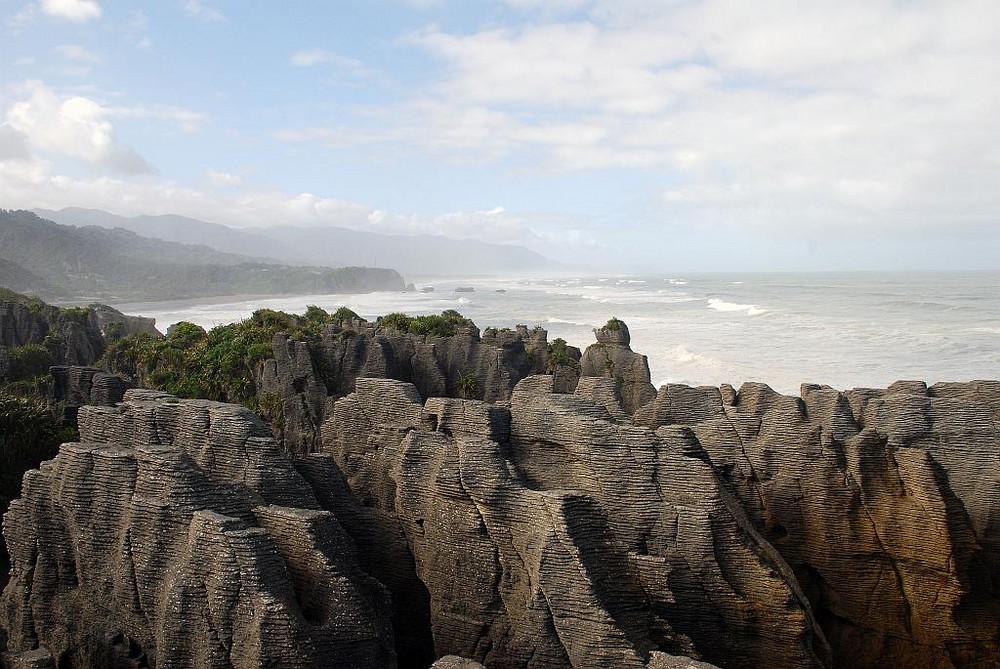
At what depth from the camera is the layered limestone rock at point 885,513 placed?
13039mm

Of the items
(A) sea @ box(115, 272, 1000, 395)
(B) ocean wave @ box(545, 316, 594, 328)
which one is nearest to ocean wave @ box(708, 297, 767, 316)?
(A) sea @ box(115, 272, 1000, 395)

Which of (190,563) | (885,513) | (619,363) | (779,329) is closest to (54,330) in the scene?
(619,363)

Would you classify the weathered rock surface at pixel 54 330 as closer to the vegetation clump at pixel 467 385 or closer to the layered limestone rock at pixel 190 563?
the vegetation clump at pixel 467 385

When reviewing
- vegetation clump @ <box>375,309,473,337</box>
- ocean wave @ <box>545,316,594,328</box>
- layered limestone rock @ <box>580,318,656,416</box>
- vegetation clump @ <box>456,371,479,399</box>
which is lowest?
A: ocean wave @ <box>545,316,594,328</box>

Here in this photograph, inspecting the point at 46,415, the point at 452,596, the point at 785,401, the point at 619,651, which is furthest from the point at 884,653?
the point at 46,415

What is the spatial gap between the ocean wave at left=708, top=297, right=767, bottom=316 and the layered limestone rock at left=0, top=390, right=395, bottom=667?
3701 inches

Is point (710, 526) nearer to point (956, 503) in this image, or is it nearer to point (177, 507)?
point (956, 503)

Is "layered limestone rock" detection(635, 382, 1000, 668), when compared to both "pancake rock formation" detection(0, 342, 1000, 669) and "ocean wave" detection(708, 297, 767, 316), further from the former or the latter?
"ocean wave" detection(708, 297, 767, 316)

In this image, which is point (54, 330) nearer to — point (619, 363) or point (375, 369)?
point (375, 369)

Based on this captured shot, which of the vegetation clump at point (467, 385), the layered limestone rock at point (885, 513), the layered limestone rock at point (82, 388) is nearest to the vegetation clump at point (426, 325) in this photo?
the vegetation clump at point (467, 385)

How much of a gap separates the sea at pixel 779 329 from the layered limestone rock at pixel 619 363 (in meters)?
19.2

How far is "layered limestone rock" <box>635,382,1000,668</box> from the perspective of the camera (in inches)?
513

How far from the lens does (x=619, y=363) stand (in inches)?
1168

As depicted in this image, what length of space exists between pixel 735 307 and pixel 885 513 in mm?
99569
